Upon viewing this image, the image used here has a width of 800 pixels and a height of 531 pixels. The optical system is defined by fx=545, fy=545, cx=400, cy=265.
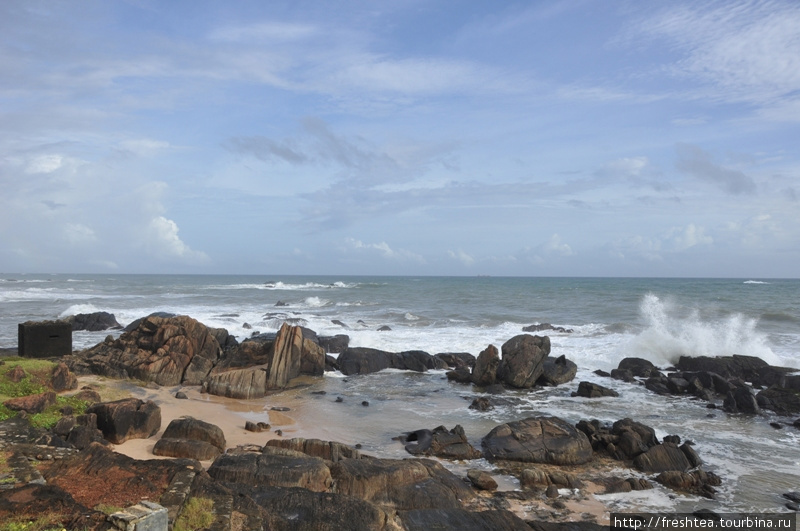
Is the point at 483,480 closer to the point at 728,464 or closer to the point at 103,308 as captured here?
the point at 728,464

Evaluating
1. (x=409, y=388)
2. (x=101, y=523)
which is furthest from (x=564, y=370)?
(x=101, y=523)

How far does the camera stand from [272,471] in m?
9.18

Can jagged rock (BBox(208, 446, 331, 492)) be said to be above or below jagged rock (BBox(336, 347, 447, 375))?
above

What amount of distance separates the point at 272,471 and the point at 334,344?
16.6 m

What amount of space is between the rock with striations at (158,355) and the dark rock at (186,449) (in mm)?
7732

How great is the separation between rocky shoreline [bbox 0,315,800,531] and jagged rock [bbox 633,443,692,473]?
0.02 m

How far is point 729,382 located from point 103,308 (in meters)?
42.8

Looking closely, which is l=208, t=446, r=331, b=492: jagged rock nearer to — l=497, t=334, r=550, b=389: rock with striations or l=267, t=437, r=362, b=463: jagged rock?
l=267, t=437, r=362, b=463: jagged rock

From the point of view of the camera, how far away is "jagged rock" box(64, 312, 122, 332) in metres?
30.2

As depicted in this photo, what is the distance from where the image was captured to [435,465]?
10328 millimetres

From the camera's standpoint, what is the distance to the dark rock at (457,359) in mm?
23641

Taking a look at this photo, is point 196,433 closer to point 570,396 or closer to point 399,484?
point 399,484

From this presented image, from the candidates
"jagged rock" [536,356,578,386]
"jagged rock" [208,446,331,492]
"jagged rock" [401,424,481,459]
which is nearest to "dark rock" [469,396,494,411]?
"jagged rock" [401,424,481,459]

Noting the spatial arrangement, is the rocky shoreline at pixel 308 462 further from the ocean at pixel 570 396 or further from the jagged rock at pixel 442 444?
the ocean at pixel 570 396
